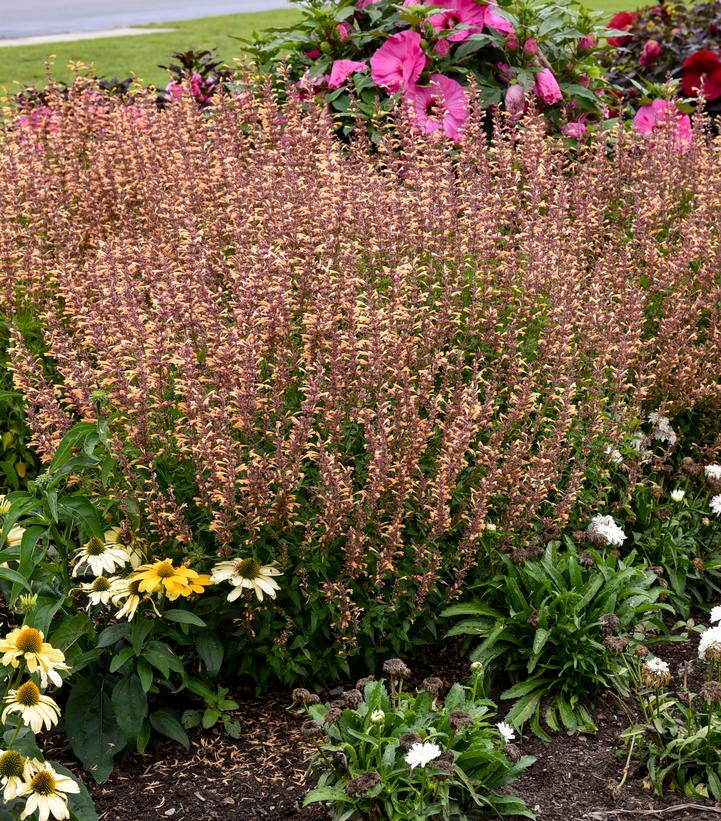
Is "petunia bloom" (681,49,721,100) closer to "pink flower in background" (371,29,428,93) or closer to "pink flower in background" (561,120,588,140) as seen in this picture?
"pink flower in background" (561,120,588,140)

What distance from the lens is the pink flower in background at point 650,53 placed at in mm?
7371

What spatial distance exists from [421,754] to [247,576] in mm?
756

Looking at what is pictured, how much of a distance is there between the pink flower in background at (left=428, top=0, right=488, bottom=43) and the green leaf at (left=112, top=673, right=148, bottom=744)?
386 centimetres

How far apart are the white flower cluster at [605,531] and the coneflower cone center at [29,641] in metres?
1.92

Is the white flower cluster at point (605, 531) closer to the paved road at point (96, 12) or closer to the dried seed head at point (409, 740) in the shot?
the dried seed head at point (409, 740)

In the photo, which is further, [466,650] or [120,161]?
[120,161]

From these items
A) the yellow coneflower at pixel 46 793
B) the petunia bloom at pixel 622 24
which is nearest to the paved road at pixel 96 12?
the petunia bloom at pixel 622 24

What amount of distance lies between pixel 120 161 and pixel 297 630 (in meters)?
2.70

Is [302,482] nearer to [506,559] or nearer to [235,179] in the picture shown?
[506,559]

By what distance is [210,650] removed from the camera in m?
3.27

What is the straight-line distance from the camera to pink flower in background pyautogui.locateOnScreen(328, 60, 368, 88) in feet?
18.6

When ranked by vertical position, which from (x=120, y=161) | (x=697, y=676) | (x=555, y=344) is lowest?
(x=697, y=676)

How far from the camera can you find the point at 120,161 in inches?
201

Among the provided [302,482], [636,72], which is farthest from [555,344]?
[636,72]
